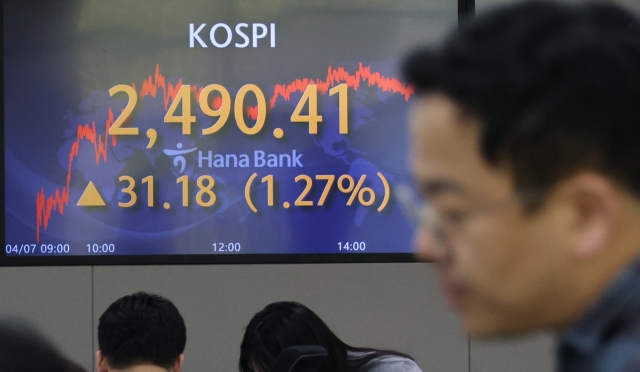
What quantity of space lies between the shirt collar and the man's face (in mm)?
33

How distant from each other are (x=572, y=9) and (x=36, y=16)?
12.4 feet

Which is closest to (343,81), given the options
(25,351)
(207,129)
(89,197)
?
(207,129)

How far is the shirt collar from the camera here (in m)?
0.63

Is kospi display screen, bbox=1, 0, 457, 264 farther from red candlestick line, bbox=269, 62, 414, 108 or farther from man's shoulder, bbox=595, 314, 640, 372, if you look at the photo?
man's shoulder, bbox=595, 314, 640, 372

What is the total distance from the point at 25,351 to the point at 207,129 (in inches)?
115

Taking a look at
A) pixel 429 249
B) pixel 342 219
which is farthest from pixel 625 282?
pixel 342 219

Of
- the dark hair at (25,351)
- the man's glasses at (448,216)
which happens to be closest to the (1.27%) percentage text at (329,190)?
the dark hair at (25,351)

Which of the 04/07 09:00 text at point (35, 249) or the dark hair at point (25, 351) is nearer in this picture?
the dark hair at point (25, 351)

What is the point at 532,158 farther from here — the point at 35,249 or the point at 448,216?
the point at 35,249

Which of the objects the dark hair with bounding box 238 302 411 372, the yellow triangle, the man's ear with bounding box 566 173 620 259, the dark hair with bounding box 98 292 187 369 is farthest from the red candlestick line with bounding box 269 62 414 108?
the man's ear with bounding box 566 173 620 259

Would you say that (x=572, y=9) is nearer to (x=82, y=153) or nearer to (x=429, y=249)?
(x=429, y=249)

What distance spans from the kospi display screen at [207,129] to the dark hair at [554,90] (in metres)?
3.36

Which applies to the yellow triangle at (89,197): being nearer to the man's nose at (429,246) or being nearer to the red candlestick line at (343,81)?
the red candlestick line at (343,81)

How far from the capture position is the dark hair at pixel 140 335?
2.44 m
